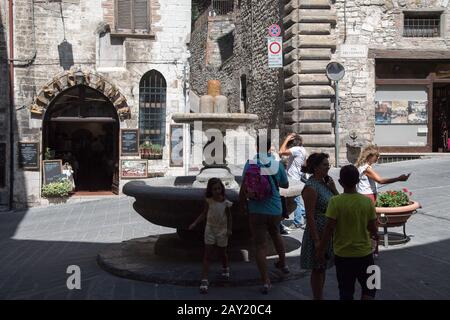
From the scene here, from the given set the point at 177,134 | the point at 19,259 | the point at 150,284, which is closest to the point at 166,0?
the point at 177,134

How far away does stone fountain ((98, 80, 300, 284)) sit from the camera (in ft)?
19.8

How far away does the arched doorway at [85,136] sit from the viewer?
15.1 metres

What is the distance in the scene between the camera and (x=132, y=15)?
49.4 feet

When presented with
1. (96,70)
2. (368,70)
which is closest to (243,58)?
(368,70)

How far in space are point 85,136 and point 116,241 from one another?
9526 mm

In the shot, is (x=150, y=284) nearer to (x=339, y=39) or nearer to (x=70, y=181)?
(x=70, y=181)

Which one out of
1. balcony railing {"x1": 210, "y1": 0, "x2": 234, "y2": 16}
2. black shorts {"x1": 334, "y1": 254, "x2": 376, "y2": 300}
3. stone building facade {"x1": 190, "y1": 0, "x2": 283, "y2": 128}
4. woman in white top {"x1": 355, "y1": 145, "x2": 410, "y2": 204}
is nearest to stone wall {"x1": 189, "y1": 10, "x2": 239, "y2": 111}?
stone building facade {"x1": 190, "y1": 0, "x2": 283, "y2": 128}

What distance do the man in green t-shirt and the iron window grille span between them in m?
13.1

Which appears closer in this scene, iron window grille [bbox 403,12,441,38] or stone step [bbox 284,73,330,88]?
stone step [bbox 284,73,330,88]

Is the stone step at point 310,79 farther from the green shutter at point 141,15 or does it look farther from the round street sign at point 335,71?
the green shutter at point 141,15

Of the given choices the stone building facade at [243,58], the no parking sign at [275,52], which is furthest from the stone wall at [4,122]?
the stone building facade at [243,58]

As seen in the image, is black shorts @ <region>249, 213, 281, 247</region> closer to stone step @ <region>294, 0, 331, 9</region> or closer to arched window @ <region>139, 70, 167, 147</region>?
arched window @ <region>139, 70, 167, 147</region>

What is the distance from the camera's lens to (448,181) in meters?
11.8

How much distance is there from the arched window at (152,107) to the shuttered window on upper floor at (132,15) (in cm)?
138
